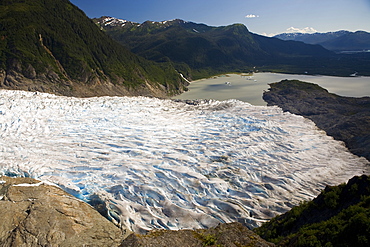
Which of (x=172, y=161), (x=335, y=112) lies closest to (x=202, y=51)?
(x=335, y=112)

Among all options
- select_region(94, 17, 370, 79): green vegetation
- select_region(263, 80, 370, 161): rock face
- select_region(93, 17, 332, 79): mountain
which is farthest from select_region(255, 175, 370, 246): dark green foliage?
select_region(93, 17, 332, 79): mountain

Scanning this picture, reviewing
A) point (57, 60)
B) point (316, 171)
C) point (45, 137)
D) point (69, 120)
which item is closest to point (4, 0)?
point (57, 60)

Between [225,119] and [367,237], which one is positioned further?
[225,119]

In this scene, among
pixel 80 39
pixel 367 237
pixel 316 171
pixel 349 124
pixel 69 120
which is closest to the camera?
pixel 367 237

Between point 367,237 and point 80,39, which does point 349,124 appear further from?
point 80,39

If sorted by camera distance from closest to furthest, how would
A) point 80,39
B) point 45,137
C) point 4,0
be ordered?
point 45,137 → point 4,0 → point 80,39

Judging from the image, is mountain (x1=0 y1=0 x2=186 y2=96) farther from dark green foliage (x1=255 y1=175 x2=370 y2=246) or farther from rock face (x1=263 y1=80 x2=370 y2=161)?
dark green foliage (x1=255 y1=175 x2=370 y2=246)
